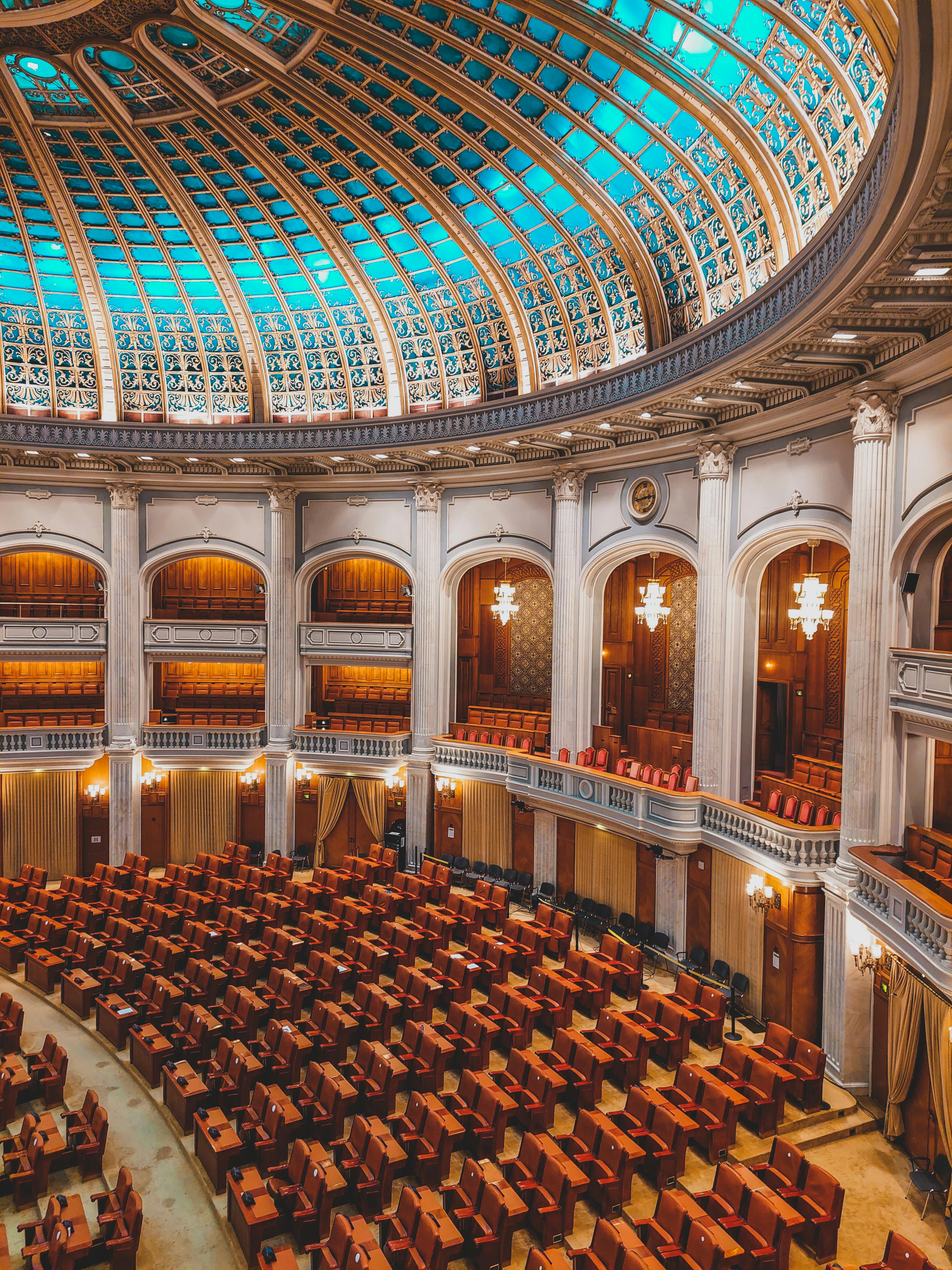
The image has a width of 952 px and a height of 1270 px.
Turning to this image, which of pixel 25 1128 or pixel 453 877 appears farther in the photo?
pixel 453 877

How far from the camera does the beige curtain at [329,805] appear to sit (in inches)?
749

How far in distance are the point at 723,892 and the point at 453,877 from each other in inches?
251

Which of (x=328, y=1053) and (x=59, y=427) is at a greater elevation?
(x=59, y=427)

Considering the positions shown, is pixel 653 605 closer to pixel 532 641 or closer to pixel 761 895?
pixel 761 895

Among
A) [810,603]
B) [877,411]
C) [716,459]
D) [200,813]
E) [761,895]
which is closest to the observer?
[877,411]

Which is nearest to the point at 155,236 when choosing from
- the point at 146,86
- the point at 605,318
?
the point at 146,86

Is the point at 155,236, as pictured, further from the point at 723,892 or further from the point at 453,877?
the point at 723,892

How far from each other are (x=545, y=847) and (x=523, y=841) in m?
0.72

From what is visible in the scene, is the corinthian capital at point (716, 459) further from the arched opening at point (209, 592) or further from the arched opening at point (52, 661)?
the arched opening at point (52, 661)

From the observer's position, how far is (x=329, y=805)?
19.1 m

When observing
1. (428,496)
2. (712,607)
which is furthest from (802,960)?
(428,496)

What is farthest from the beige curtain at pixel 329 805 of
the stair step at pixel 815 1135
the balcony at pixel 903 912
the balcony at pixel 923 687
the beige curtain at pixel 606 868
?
the balcony at pixel 923 687

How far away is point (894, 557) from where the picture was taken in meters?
10.2

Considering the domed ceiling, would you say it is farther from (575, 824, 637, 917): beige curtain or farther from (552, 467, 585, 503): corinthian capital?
(575, 824, 637, 917): beige curtain
